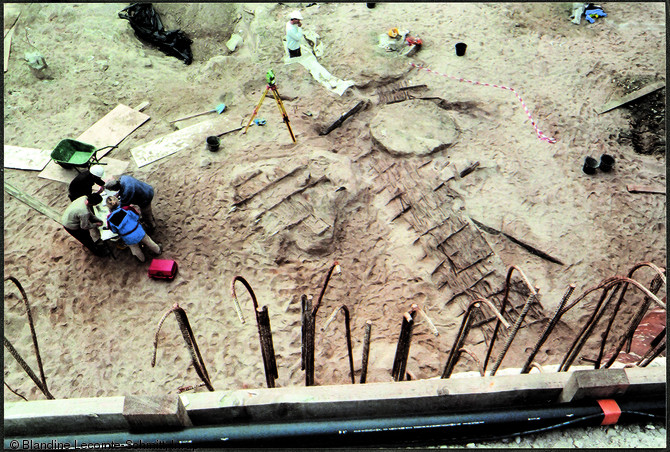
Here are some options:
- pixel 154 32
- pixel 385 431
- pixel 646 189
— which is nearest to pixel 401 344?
pixel 385 431

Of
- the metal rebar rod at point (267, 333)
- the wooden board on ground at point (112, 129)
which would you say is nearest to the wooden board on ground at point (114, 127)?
the wooden board on ground at point (112, 129)

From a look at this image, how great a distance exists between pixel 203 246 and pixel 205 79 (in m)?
4.50

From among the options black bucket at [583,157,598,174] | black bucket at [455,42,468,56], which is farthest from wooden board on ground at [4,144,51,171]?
black bucket at [583,157,598,174]

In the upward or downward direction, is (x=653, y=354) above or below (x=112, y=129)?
above

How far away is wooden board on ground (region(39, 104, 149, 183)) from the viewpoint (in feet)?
29.5

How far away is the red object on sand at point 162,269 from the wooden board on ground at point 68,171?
7.83 feet

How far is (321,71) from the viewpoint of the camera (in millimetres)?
10094

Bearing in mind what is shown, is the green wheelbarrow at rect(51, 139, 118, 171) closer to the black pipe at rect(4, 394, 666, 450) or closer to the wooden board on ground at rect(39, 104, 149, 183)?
the wooden board on ground at rect(39, 104, 149, 183)

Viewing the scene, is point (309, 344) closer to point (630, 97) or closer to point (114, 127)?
point (114, 127)

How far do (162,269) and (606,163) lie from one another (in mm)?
7748

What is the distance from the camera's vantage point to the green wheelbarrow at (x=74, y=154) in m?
8.21

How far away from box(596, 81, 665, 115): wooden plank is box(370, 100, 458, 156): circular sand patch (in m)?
3.16

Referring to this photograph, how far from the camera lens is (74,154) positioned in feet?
27.9

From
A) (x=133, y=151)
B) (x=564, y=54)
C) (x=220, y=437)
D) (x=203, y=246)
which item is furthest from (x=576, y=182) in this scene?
(x=133, y=151)
